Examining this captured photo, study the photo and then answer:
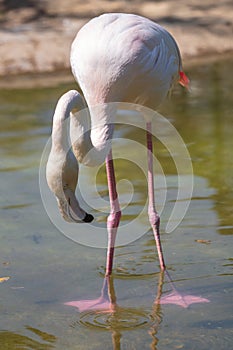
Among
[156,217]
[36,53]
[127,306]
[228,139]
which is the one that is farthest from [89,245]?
[36,53]

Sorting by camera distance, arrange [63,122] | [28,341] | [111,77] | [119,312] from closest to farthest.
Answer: [28,341], [63,122], [119,312], [111,77]

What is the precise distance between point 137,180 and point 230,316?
94.9 inches

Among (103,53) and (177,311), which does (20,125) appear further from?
(177,311)

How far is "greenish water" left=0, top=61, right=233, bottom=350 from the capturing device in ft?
12.0

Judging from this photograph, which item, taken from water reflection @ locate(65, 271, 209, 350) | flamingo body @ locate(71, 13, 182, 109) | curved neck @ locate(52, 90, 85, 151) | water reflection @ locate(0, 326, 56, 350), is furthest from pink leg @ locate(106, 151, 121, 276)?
water reflection @ locate(0, 326, 56, 350)

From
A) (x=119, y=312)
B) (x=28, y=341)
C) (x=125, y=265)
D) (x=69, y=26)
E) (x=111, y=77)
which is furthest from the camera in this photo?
(x=69, y=26)

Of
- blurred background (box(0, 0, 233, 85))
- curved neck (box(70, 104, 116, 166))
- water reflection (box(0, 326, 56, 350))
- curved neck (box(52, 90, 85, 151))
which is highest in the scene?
curved neck (box(52, 90, 85, 151))

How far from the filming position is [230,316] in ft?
12.4

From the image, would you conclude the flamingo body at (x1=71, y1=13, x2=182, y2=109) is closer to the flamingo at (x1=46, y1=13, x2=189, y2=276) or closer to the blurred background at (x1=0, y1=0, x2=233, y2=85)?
the flamingo at (x1=46, y1=13, x2=189, y2=276)

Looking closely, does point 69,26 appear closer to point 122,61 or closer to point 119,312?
point 122,61

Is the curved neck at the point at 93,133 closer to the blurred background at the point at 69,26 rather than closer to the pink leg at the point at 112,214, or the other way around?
the pink leg at the point at 112,214

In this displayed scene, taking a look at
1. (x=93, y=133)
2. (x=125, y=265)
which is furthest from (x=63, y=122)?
(x=125, y=265)

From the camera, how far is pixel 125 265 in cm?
458

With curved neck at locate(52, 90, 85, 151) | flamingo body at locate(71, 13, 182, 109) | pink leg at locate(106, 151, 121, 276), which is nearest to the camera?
curved neck at locate(52, 90, 85, 151)
